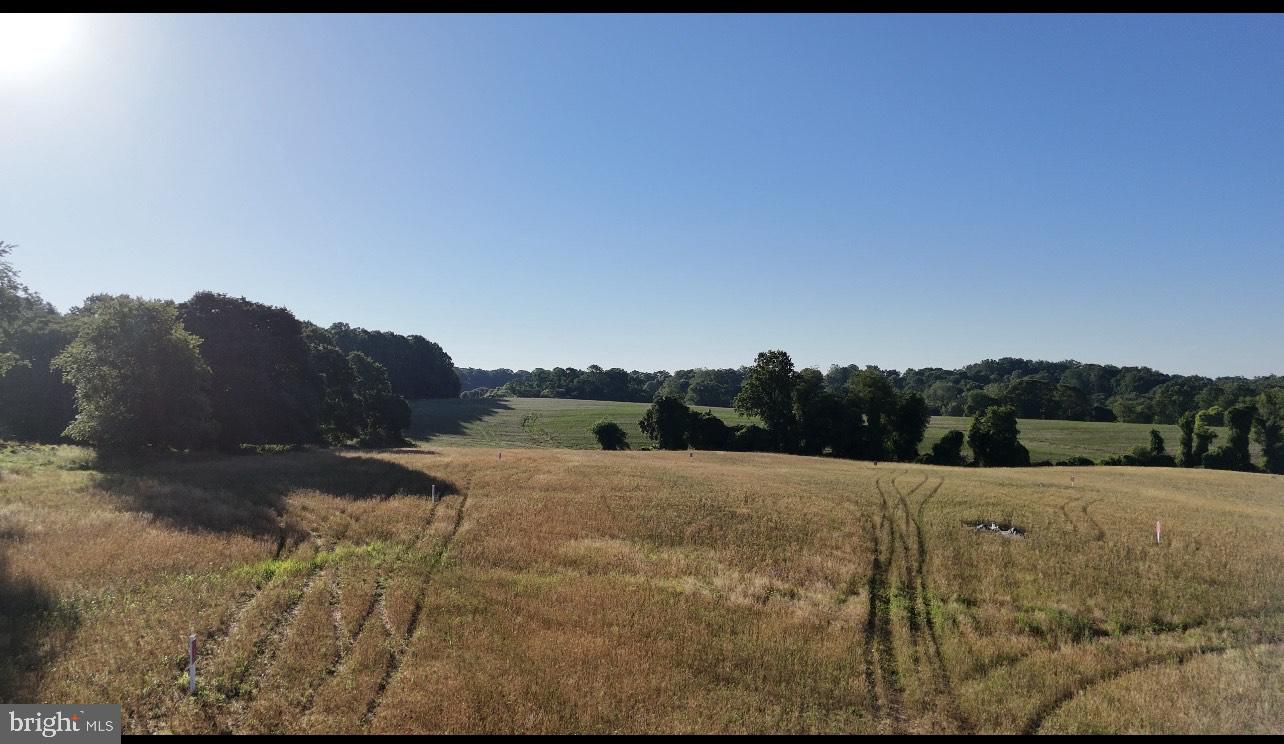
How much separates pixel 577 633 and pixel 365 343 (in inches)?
5221

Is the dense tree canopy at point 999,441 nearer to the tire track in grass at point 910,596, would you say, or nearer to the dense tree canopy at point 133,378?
the tire track in grass at point 910,596

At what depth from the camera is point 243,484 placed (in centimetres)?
2942

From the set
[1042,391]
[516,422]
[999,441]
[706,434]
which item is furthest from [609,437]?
[1042,391]

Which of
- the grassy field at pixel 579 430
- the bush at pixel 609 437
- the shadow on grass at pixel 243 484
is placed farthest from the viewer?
the grassy field at pixel 579 430

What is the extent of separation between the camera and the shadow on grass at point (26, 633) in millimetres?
9547

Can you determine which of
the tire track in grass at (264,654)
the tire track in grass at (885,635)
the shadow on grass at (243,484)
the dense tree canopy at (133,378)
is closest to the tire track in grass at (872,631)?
the tire track in grass at (885,635)

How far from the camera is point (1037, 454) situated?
7881cm

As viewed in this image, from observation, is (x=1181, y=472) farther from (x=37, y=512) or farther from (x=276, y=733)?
(x=37, y=512)

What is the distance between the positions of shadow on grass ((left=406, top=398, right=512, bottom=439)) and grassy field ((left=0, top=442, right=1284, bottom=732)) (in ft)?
202

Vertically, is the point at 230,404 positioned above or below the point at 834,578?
above

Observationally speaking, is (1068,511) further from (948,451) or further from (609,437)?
(609,437)
